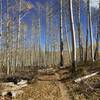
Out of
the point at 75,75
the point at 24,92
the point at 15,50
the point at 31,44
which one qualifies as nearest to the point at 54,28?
the point at 31,44

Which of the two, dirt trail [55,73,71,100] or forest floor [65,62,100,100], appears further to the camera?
dirt trail [55,73,71,100]

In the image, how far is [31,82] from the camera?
43.6 ft

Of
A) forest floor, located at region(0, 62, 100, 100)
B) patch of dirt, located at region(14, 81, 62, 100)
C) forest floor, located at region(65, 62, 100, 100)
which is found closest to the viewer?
forest floor, located at region(65, 62, 100, 100)

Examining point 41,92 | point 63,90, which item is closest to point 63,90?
point 63,90

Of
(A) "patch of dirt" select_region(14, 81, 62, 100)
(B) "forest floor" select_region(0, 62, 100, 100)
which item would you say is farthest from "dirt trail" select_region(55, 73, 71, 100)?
(A) "patch of dirt" select_region(14, 81, 62, 100)

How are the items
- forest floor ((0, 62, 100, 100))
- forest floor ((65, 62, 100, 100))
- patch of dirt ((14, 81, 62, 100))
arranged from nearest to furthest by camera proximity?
forest floor ((65, 62, 100, 100))
forest floor ((0, 62, 100, 100))
patch of dirt ((14, 81, 62, 100))

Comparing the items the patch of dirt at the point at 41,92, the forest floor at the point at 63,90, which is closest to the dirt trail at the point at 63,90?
the forest floor at the point at 63,90

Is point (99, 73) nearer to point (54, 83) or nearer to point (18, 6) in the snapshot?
point (54, 83)

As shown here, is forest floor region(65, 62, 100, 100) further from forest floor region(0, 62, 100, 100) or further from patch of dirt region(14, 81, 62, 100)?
patch of dirt region(14, 81, 62, 100)

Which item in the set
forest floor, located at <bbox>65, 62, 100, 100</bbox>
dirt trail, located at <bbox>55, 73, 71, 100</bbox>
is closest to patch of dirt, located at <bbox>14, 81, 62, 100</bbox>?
dirt trail, located at <bbox>55, 73, 71, 100</bbox>

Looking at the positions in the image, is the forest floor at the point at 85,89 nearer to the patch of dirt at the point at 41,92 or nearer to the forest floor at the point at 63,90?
the forest floor at the point at 63,90

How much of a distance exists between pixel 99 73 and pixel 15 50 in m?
14.6

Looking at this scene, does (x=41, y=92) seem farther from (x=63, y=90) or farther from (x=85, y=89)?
(x=85, y=89)

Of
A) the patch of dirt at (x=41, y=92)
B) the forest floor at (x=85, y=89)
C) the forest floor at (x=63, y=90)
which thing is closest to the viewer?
the forest floor at (x=85, y=89)
